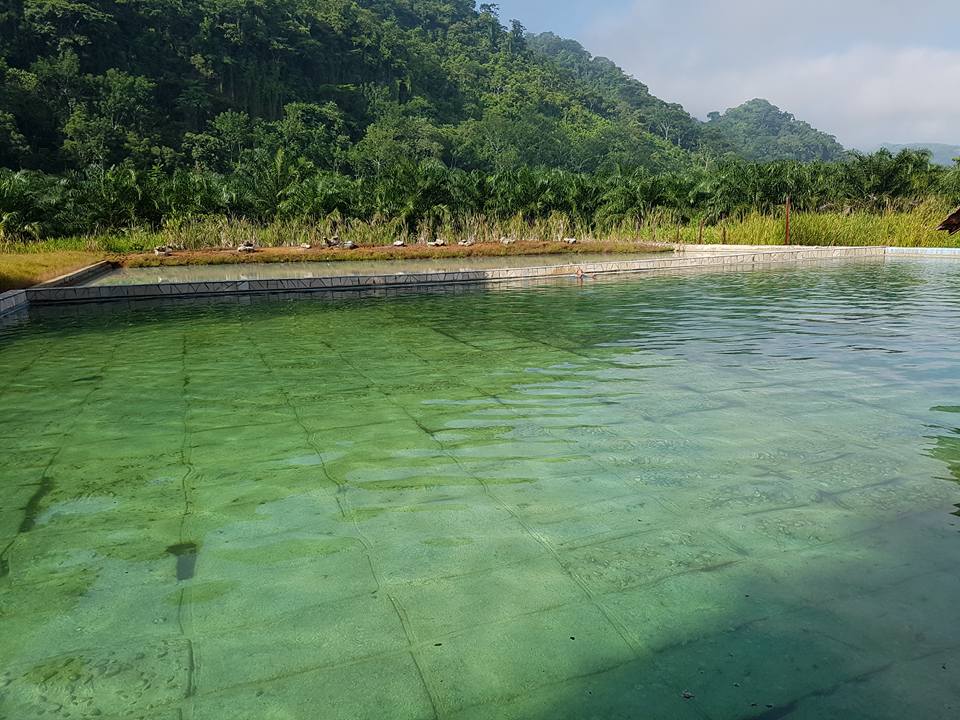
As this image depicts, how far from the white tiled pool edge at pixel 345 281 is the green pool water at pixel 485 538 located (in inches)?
214

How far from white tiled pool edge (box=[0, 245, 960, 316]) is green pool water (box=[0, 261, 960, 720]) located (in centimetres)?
543

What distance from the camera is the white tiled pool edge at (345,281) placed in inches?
450

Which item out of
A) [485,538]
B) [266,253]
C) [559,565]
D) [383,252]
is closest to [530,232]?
[383,252]

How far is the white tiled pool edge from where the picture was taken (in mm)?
11422

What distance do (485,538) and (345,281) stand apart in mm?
10445

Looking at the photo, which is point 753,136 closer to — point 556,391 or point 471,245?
point 471,245

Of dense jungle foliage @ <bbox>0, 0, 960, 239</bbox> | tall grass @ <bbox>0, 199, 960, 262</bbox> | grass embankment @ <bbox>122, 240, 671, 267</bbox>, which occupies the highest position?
dense jungle foliage @ <bbox>0, 0, 960, 239</bbox>

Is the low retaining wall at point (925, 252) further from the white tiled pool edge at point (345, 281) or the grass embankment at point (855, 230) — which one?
the grass embankment at point (855, 230)

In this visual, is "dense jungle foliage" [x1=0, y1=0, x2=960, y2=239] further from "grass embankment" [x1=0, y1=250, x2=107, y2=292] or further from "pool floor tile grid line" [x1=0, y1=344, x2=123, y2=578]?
"pool floor tile grid line" [x1=0, y1=344, x2=123, y2=578]

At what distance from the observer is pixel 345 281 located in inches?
510

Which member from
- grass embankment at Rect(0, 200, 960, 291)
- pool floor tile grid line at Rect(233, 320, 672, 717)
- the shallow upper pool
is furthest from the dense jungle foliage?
pool floor tile grid line at Rect(233, 320, 672, 717)

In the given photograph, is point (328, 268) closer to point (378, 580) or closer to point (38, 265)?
point (38, 265)

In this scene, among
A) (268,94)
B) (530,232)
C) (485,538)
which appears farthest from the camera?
(268,94)

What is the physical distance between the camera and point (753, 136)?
611 ft
